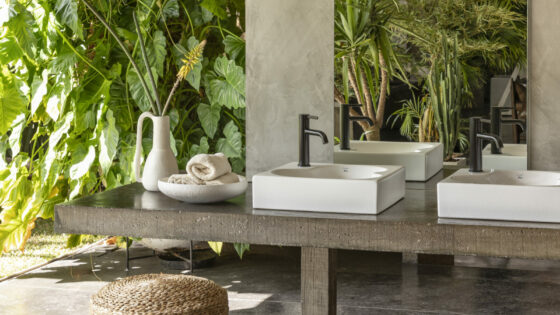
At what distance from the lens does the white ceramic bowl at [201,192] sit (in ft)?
7.79

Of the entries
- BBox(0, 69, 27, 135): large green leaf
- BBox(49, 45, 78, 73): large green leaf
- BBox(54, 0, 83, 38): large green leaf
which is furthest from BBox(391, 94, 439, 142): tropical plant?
BBox(0, 69, 27, 135): large green leaf

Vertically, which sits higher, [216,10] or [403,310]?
[216,10]

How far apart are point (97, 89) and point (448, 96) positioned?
176 cm

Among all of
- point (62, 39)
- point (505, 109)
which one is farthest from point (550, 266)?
point (62, 39)

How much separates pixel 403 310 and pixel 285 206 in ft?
3.91

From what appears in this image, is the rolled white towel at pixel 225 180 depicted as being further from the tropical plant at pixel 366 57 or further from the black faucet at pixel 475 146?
the black faucet at pixel 475 146

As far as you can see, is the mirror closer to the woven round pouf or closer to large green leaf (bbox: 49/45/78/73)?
the woven round pouf

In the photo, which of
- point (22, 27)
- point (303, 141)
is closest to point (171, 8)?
point (22, 27)

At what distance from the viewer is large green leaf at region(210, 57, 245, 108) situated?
11.0 feet

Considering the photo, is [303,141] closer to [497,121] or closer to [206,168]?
[206,168]

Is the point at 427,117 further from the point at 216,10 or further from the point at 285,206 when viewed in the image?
the point at 216,10

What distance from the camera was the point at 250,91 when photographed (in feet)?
9.71

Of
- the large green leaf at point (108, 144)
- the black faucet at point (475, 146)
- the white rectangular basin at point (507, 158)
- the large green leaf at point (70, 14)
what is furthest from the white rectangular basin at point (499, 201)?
the large green leaf at point (70, 14)

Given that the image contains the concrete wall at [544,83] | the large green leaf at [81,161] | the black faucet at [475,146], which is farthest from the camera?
the large green leaf at [81,161]
